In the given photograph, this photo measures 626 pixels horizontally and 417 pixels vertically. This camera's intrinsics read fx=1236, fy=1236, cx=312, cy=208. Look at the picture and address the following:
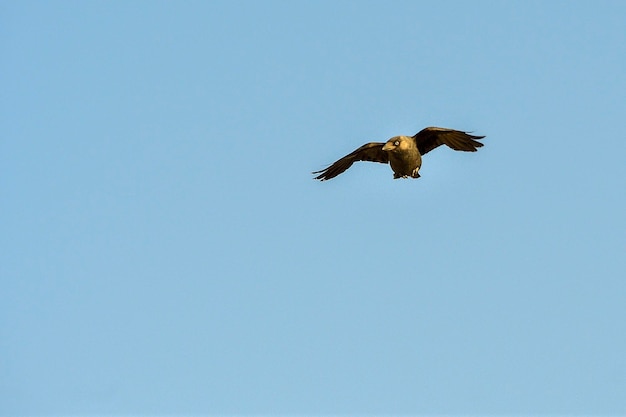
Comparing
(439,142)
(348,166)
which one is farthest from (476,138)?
(348,166)

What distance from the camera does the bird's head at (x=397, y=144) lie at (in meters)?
44.5

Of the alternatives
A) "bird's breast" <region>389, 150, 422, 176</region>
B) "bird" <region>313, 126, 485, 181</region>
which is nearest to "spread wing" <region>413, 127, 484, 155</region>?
"bird" <region>313, 126, 485, 181</region>

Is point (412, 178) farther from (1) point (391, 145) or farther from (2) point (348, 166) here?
(2) point (348, 166)

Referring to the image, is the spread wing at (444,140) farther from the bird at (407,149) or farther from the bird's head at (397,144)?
the bird's head at (397,144)

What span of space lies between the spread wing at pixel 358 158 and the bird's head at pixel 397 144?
2.94 metres

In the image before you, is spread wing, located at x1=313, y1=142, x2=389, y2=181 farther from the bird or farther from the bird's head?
the bird's head

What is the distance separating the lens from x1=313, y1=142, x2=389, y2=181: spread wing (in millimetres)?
48281

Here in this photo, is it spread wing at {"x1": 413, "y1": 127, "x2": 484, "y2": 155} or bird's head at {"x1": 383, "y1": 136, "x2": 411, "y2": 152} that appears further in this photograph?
spread wing at {"x1": 413, "y1": 127, "x2": 484, "y2": 155}

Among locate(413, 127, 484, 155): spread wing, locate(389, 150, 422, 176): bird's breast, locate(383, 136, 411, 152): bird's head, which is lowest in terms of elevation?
locate(389, 150, 422, 176): bird's breast

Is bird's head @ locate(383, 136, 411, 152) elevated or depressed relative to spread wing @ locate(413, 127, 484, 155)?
depressed

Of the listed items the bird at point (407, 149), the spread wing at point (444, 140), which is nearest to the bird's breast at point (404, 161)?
the bird at point (407, 149)

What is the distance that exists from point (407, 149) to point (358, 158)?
498cm

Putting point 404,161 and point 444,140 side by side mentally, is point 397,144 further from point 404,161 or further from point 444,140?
point 444,140

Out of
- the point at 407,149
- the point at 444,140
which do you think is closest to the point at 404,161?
the point at 407,149
